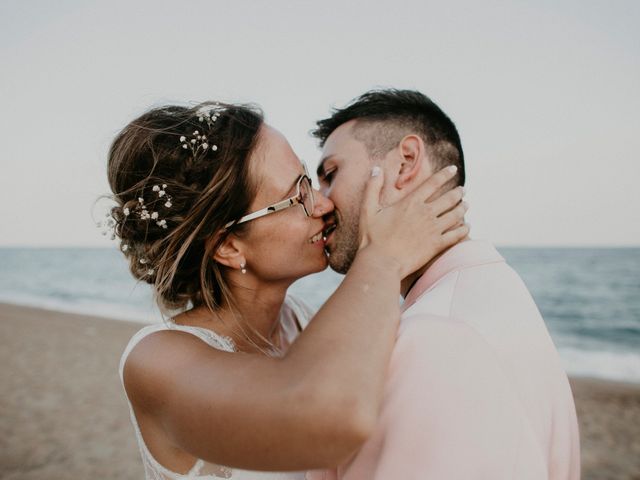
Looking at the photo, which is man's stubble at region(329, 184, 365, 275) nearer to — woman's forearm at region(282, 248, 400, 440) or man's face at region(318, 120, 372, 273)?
man's face at region(318, 120, 372, 273)

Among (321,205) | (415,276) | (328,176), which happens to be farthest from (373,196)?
(328,176)

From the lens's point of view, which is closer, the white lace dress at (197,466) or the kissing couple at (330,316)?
the kissing couple at (330,316)

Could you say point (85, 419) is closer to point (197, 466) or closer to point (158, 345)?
point (197, 466)

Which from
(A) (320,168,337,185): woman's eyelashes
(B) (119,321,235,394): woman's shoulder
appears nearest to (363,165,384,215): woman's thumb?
(A) (320,168,337,185): woman's eyelashes

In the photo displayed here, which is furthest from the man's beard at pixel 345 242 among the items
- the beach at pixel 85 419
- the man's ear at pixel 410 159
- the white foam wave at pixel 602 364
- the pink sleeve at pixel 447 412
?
the white foam wave at pixel 602 364

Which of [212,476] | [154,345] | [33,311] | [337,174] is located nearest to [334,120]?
[337,174]

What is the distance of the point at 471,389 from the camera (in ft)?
4.61

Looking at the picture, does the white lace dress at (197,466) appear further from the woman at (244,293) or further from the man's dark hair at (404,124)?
the man's dark hair at (404,124)

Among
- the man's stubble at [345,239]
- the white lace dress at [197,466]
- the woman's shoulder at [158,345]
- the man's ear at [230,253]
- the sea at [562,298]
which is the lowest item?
Result: the sea at [562,298]

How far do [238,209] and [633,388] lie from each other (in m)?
11.4

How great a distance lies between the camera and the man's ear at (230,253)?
8.88 feet

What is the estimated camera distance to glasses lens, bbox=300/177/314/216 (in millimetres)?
2701

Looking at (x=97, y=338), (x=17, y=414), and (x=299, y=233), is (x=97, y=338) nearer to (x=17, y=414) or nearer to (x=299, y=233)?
(x=17, y=414)

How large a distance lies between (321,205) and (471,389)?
1.60 meters
